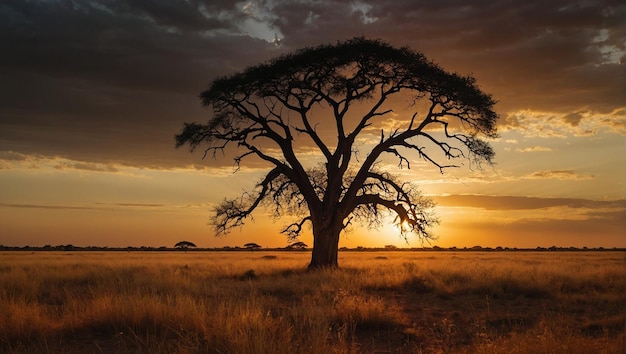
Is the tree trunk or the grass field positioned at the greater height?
the tree trunk

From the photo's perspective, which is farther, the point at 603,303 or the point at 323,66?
the point at 323,66

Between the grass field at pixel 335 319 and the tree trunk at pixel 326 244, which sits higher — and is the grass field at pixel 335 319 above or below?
below

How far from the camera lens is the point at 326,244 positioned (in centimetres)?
2458

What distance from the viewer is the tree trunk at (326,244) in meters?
24.5

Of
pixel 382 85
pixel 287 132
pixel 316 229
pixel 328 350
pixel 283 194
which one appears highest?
pixel 382 85

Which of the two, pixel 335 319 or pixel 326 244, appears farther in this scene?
pixel 326 244

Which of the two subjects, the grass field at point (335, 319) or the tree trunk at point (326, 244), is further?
the tree trunk at point (326, 244)

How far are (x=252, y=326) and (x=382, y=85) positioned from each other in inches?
702

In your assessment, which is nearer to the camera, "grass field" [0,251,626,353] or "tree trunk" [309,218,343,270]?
"grass field" [0,251,626,353]

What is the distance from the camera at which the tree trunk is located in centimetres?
2452

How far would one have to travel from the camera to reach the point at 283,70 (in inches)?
974

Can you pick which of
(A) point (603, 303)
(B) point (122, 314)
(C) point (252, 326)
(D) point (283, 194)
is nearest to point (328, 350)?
(C) point (252, 326)

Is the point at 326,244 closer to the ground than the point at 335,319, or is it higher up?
higher up

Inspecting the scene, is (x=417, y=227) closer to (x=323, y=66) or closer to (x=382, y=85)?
(x=382, y=85)
